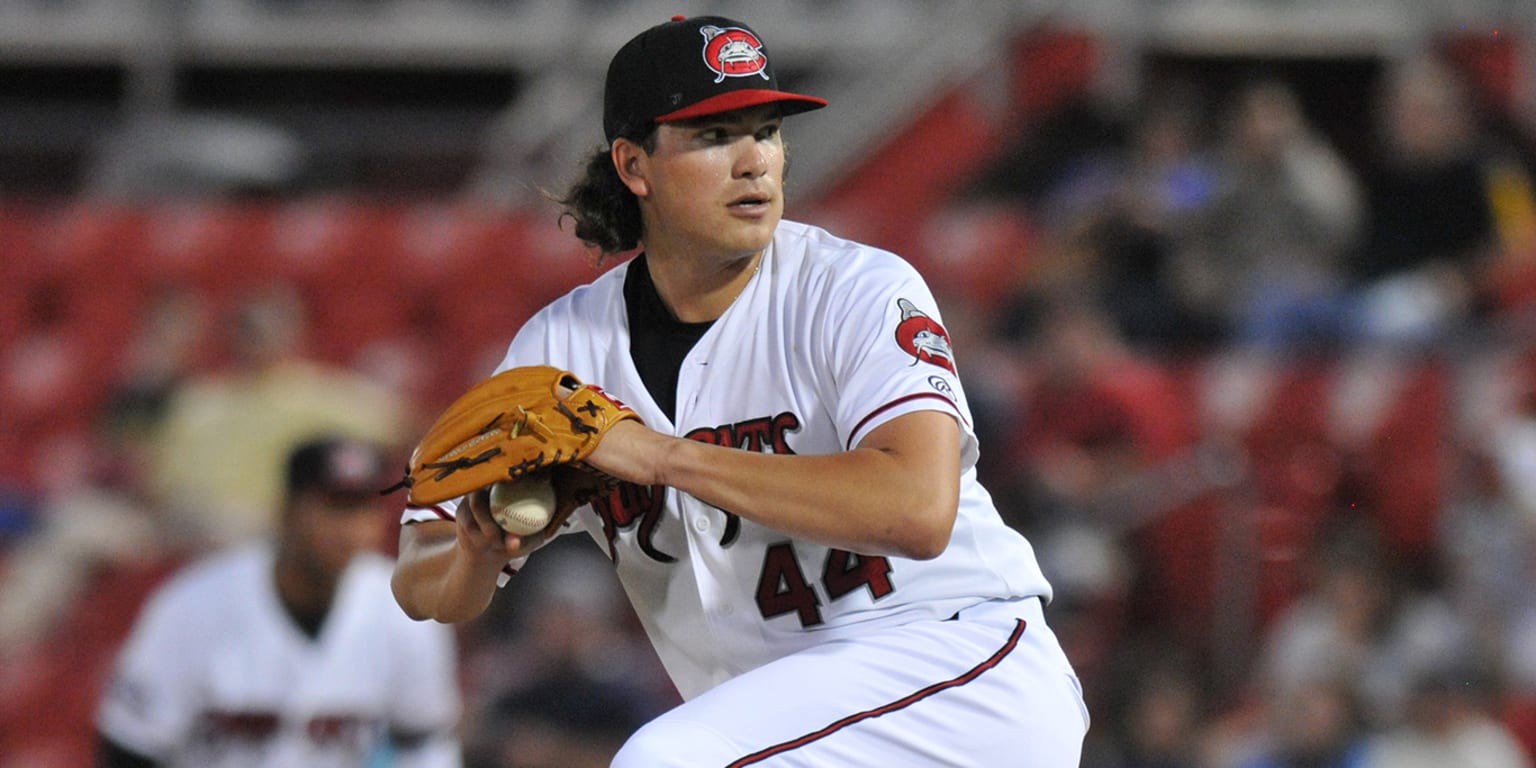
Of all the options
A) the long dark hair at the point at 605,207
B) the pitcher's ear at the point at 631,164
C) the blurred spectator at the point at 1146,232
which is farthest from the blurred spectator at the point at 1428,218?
the pitcher's ear at the point at 631,164

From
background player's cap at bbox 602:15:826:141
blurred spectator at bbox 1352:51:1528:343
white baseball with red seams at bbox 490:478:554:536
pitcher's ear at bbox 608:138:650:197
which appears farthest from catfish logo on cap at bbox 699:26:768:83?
blurred spectator at bbox 1352:51:1528:343

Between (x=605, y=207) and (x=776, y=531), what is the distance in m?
0.74

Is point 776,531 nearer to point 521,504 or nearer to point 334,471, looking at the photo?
point 521,504

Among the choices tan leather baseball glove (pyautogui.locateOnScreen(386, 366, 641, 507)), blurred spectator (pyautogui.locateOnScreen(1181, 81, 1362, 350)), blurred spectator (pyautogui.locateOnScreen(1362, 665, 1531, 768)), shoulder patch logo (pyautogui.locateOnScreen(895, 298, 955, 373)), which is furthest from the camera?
blurred spectator (pyautogui.locateOnScreen(1181, 81, 1362, 350))

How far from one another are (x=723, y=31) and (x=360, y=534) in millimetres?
2067

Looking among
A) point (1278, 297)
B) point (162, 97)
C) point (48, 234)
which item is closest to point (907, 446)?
point (1278, 297)

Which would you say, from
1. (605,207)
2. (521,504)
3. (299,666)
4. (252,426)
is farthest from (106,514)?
(521,504)

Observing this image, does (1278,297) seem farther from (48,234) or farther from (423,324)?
(48,234)

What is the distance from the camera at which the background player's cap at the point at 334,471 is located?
4.46 m

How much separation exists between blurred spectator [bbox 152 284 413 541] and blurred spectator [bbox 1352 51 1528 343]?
353 cm

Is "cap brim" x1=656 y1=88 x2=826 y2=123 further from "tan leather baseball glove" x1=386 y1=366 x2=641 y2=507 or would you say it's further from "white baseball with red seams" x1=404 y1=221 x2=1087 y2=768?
"tan leather baseball glove" x1=386 y1=366 x2=641 y2=507

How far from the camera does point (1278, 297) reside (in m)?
6.89

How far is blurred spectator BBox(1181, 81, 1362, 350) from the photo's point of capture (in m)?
6.89

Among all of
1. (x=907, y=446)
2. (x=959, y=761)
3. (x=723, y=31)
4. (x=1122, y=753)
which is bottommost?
(x=1122, y=753)
